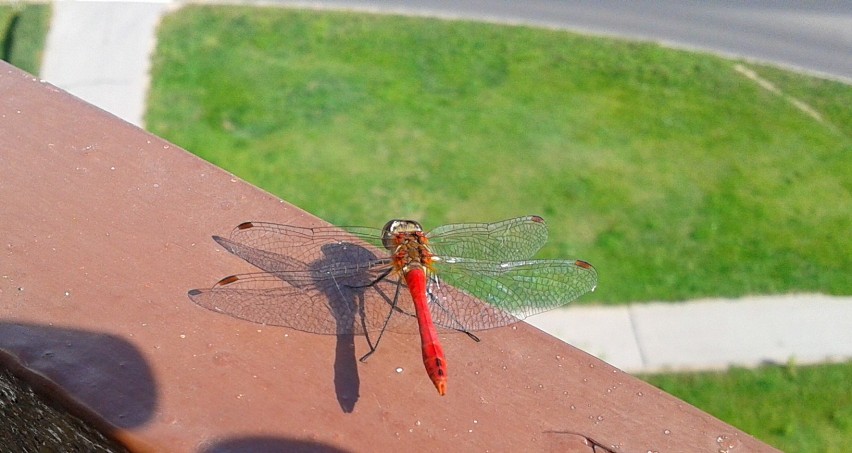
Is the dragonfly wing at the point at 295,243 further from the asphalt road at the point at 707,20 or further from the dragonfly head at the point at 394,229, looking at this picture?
the asphalt road at the point at 707,20

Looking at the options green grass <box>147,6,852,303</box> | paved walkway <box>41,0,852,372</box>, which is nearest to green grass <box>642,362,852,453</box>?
paved walkway <box>41,0,852,372</box>

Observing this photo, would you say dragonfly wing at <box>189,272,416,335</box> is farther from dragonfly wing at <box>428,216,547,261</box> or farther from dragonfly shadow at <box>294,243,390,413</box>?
dragonfly wing at <box>428,216,547,261</box>

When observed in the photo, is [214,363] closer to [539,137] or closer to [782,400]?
[782,400]

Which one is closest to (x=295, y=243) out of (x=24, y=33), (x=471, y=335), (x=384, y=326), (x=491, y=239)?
(x=384, y=326)

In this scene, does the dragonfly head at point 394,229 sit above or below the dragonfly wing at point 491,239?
above

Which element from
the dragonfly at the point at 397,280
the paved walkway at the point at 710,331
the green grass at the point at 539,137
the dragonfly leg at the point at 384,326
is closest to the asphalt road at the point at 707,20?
the green grass at the point at 539,137

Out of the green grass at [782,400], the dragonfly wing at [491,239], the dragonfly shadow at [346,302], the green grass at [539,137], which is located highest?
the dragonfly shadow at [346,302]
